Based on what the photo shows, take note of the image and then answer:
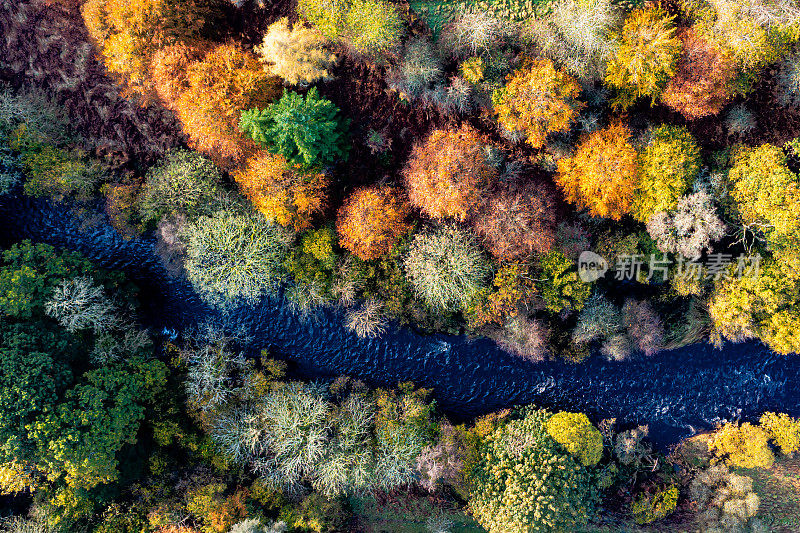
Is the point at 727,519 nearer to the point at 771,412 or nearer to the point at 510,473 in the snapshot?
the point at 771,412

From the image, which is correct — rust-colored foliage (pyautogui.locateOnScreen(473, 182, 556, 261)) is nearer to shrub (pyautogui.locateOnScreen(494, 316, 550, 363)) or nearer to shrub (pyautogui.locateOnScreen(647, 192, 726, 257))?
shrub (pyautogui.locateOnScreen(494, 316, 550, 363))

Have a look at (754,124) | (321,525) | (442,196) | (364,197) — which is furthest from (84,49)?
(754,124)

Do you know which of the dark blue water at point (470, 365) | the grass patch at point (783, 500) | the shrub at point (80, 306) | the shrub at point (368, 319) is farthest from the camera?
the dark blue water at point (470, 365)

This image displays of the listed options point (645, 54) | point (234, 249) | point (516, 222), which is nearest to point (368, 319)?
point (234, 249)

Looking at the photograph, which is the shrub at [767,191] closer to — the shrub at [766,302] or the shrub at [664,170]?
the shrub at [766,302]

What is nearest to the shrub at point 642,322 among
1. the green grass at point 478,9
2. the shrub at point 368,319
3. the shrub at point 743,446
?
the shrub at point 743,446

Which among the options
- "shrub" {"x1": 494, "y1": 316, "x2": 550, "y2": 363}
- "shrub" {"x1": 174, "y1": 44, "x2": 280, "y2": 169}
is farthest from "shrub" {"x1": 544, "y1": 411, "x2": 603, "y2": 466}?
"shrub" {"x1": 174, "y1": 44, "x2": 280, "y2": 169}

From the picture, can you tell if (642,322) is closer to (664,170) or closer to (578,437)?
(578,437)
